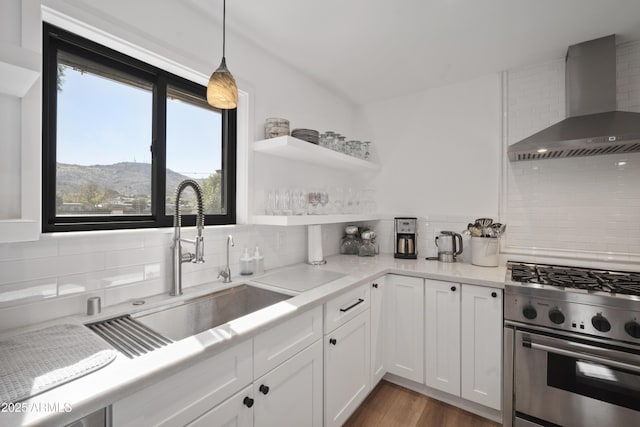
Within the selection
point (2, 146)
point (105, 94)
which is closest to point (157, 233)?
point (2, 146)

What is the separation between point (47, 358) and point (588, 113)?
2997 millimetres

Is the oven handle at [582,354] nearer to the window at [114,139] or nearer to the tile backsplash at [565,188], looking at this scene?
the tile backsplash at [565,188]

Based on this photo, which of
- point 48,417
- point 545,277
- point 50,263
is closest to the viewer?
point 48,417

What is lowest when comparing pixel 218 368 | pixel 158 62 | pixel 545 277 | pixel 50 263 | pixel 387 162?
pixel 218 368

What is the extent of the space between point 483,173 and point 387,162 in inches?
34.3

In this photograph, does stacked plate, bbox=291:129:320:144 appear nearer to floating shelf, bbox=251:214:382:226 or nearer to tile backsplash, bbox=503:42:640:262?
floating shelf, bbox=251:214:382:226

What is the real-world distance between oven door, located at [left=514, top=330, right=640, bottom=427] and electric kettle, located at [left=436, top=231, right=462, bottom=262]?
0.79 m

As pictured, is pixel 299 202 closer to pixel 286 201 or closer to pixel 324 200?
pixel 286 201

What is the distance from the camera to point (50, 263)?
43.4 inches

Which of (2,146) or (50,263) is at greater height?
(2,146)

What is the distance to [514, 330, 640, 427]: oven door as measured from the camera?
1.40m

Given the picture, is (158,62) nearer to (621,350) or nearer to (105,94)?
(105,94)

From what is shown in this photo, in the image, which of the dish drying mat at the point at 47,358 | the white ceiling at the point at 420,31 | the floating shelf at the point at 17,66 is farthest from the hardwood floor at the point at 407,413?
the white ceiling at the point at 420,31

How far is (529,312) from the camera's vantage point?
1604 mm
